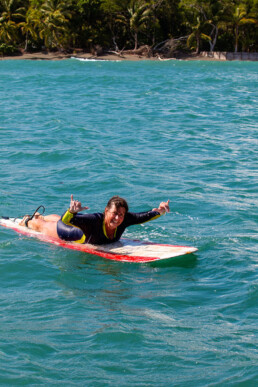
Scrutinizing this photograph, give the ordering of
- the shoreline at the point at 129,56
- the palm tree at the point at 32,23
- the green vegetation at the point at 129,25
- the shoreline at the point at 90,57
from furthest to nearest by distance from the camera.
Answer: the shoreline at the point at 129,56 → the shoreline at the point at 90,57 → the green vegetation at the point at 129,25 → the palm tree at the point at 32,23

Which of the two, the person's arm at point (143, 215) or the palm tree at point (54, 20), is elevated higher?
the palm tree at point (54, 20)

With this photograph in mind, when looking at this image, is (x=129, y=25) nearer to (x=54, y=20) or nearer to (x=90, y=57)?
(x=90, y=57)

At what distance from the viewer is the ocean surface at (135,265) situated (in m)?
6.34

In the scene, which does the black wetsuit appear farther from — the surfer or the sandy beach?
the sandy beach

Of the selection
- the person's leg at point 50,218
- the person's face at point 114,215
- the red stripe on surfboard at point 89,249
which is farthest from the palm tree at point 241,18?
the person's face at point 114,215

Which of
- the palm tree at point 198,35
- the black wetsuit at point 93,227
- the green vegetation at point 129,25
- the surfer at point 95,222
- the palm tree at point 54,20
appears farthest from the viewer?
the palm tree at point 198,35

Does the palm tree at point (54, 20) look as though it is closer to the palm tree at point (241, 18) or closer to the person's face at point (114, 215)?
the palm tree at point (241, 18)

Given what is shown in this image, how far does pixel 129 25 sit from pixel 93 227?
190ft

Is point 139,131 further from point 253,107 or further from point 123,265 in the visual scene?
point 123,265

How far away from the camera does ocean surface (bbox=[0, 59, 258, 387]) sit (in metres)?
6.34

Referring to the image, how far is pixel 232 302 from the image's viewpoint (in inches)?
311

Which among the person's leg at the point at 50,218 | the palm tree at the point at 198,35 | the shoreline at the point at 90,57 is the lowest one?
the person's leg at the point at 50,218

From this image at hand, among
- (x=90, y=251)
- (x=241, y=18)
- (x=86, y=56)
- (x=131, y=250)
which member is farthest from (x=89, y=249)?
(x=241, y=18)

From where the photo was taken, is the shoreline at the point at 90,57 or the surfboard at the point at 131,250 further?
the shoreline at the point at 90,57
